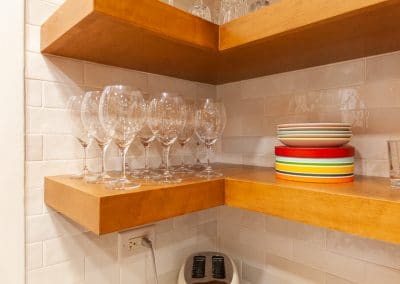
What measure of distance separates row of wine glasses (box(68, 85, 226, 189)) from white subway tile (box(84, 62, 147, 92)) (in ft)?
0.27

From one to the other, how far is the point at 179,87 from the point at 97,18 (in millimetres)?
543

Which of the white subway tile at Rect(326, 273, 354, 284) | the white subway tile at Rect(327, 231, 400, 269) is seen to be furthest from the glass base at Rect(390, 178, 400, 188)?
the white subway tile at Rect(326, 273, 354, 284)

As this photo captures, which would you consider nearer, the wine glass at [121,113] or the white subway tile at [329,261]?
the wine glass at [121,113]

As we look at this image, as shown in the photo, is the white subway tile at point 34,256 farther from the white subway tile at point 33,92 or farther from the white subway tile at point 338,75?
the white subway tile at point 338,75

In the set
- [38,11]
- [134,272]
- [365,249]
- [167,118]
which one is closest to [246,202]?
[167,118]

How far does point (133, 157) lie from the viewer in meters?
0.93

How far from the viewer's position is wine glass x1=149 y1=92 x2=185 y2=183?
2.39 feet

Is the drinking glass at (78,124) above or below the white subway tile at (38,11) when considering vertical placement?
below

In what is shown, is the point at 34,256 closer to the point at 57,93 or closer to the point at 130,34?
the point at 57,93

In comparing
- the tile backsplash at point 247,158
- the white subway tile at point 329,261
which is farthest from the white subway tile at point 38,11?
the white subway tile at point 329,261

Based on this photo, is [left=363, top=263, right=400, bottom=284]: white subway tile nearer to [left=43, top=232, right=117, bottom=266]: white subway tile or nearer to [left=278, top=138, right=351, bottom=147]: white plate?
[left=278, top=138, right=351, bottom=147]: white plate

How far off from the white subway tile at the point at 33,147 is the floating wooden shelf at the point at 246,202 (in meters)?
0.07

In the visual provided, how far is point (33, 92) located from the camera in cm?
73

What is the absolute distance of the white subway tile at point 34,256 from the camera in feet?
2.37
